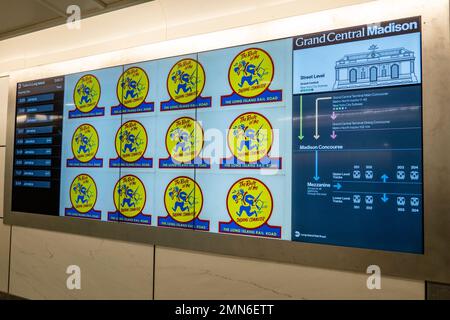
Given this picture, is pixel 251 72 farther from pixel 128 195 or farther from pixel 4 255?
pixel 4 255

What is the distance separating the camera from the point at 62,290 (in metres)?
1.79

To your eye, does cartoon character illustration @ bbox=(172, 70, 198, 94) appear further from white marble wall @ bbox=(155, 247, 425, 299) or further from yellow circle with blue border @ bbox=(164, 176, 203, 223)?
white marble wall @ bbox=(155, 247, 425, 299)

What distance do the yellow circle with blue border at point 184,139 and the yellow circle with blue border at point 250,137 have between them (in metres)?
0.16

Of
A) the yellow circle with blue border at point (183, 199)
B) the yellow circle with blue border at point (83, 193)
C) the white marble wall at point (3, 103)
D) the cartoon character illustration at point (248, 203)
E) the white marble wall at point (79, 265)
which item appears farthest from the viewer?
the white marble wall at point (3, 103)

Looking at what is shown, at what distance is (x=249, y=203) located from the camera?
1.37 metres

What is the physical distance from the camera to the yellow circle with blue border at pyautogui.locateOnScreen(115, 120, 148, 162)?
5.34 feet

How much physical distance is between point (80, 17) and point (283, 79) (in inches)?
48.3

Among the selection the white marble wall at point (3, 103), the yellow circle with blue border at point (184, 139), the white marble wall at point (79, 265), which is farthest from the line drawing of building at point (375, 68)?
the white marble wall at point (3, 103)

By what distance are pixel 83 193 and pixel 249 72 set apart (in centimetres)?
110

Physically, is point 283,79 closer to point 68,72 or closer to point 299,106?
point 299,106

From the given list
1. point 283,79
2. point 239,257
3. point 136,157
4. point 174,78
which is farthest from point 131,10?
point 239,257

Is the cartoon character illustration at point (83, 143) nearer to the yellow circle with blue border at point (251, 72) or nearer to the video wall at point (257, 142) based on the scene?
the video wall at point (257, 142)

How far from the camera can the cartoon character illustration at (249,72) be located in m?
1.38

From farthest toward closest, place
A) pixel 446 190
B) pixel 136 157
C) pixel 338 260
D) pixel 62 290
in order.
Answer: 1. pixel 62 290
2. pixel 136 157
3. pixel 338 260
4. pixel 446 190
